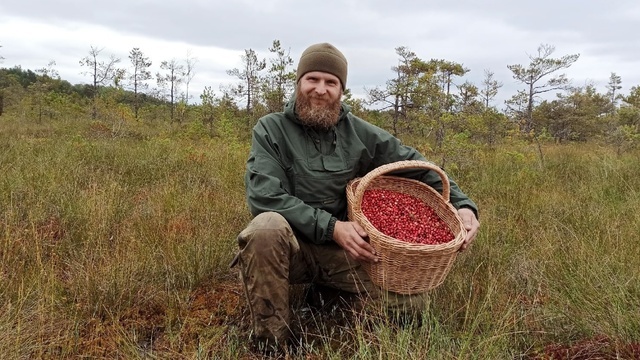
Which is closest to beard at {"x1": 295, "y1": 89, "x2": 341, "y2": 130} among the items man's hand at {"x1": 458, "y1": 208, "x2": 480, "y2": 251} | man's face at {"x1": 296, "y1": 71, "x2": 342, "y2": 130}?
man's face at {"x1": 296, "y1": 71, "x2": 342, "y2": 130}

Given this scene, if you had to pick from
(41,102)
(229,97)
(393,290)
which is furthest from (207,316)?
(41,102)

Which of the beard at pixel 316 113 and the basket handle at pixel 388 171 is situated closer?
the basket handle at pixel 388 171

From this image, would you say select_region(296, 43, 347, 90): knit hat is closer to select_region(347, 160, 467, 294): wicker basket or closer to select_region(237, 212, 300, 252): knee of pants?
select_region(347, 160, 467, 294): wicker basket

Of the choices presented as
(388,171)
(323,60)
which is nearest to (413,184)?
(388,171)

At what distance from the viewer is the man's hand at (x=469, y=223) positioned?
2.15m

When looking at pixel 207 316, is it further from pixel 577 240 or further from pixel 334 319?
pixel 577 240

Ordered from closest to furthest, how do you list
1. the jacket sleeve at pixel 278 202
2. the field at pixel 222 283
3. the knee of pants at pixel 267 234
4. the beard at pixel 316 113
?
the field at pixel 222 283 → the knee of pants at pixel 267 234 → the jacket sleeve at pixel 278 202 → the beard at pixel 316 113

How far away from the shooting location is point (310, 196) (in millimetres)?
2365

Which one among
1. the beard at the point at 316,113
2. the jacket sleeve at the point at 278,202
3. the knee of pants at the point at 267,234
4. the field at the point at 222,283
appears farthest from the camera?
the beard at the point at 316,113

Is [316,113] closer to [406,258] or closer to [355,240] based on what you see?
[355,240]

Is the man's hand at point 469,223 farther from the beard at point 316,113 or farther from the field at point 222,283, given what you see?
the beard at point 316,113

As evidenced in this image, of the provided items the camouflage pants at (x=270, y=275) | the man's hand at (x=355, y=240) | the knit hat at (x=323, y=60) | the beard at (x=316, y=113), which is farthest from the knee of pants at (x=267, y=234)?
the knit hat at (x=323, y=60)

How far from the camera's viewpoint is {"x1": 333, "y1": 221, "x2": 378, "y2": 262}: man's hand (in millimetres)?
1985

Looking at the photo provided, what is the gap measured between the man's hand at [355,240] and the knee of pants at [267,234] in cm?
25
